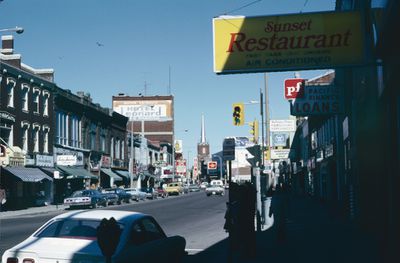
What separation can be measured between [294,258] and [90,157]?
144ft

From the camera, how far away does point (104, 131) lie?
59562 mm

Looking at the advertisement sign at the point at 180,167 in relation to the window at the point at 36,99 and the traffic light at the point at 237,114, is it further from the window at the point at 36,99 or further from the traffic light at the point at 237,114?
the traffic light at the point at 237,114

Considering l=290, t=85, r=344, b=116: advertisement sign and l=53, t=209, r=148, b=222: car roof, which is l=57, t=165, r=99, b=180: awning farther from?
l=53, t=209, r=148, b=222: car roof

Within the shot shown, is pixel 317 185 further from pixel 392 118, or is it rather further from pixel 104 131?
pixel 392 118

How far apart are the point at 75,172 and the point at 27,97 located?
964 cm

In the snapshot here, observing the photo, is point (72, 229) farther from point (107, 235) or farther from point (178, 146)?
point (178, 146)

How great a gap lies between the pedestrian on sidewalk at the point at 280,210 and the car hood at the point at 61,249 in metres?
7.89

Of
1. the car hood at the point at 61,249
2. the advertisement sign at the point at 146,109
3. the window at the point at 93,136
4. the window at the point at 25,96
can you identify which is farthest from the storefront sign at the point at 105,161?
the car hood at the point at 61,249

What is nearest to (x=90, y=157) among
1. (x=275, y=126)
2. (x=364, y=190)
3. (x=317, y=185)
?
(x=317, y=185)

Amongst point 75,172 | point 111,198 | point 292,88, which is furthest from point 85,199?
point 292,88

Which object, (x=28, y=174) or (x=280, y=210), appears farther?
(x=28, y=174)

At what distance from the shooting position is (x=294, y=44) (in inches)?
420

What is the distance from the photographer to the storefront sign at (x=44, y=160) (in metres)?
41.0

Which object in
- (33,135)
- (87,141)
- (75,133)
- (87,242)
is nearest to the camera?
(87,242)
